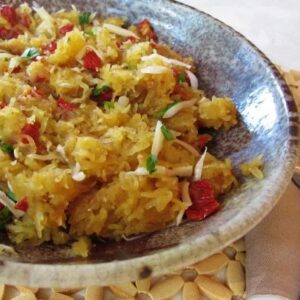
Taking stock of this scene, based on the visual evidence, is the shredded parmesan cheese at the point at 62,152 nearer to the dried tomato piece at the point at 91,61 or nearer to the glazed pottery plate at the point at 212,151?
the glazed pottery plate at the point at 212,151

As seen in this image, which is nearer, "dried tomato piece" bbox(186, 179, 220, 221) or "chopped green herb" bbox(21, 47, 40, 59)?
"dried tomato piece" bbox(186, 179, 220, 221)

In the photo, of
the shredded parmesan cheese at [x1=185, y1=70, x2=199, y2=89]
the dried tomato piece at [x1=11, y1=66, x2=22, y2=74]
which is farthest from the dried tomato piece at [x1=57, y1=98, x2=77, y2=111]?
the shredded parmesan cheese at [x1=185, y1=70, x2=199, y2=89]

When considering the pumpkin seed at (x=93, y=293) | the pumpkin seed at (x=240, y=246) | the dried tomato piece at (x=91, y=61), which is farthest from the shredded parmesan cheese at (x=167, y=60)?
the pumpkin seed at (x=93, y=293)

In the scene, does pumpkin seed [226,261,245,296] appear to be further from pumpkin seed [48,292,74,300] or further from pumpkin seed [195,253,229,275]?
pumpkin seed [48,292,74,300]

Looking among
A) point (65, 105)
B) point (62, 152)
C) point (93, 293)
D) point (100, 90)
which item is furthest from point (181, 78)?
point (93, 293)

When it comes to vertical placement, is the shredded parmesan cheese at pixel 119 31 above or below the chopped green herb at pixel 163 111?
above

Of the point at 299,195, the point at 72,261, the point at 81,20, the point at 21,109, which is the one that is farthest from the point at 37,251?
the point at 81,20
